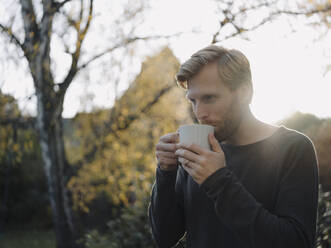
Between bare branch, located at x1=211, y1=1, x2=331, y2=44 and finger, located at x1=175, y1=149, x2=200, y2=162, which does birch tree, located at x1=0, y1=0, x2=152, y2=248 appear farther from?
finger, located at x1=175, y1=149, x2=200, y2=162

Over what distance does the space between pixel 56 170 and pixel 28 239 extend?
12.7 metres

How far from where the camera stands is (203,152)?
121 centimetres

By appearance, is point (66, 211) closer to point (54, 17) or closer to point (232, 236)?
point (54, 17)

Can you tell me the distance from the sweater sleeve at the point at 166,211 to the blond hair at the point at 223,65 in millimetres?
463

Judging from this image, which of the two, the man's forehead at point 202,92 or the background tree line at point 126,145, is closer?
the man's forehead at point 202,92

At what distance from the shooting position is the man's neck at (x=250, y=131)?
1463 mm

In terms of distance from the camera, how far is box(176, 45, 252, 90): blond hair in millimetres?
1479

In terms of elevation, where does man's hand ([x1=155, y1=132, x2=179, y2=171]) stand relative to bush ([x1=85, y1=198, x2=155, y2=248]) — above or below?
above

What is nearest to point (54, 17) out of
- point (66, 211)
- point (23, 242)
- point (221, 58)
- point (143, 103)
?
point (143, 103)

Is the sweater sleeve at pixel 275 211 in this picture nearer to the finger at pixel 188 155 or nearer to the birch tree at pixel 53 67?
the finger at pixel 188 155

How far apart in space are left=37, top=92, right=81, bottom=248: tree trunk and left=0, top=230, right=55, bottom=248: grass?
911 cm

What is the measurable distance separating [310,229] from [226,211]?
11.9 inches

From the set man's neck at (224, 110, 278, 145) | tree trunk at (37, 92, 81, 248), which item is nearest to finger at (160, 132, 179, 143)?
man's neck at (224, 110, 278, 145)

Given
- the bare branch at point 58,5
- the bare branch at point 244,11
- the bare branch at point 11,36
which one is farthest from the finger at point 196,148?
the bare branch at point 58,5
